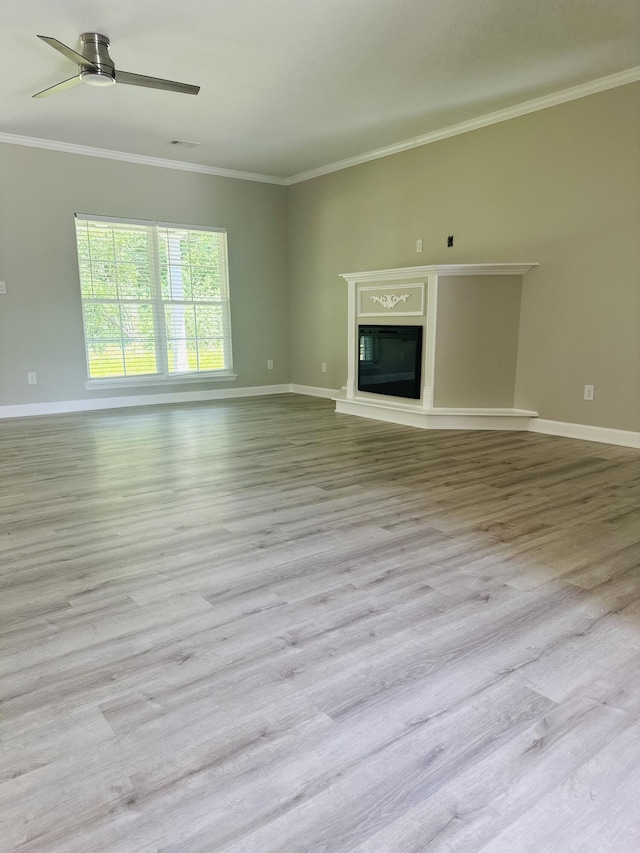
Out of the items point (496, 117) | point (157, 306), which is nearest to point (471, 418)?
point (496, 117)

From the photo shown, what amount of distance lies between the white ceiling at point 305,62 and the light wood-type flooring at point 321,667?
269 centimetres

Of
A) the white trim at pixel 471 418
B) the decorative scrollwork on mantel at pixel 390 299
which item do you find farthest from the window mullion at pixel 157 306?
the white trim at pixel 471 418

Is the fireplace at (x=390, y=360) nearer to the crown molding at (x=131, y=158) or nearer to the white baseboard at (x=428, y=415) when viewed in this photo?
the white baseboard at (x=428, y=415)

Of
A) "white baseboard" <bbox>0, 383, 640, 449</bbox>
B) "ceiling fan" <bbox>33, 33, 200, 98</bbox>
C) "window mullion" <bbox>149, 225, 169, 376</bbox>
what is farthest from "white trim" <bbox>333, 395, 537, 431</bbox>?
"ceiling fan" <bbox>33, 33, 200, 98</bbox>

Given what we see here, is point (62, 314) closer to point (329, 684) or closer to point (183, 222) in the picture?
point (183, 222)

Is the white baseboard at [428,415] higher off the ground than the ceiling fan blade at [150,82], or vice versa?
the ceiling fan blade at [150,82]

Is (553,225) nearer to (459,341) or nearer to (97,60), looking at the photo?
(459,341)

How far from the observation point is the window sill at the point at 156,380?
6039 millimetres

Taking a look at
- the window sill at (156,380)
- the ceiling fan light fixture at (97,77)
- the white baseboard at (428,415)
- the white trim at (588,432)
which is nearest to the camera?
the ceiling fan light fixture at (97,77)

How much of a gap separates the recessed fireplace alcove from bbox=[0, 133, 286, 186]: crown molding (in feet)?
8.62

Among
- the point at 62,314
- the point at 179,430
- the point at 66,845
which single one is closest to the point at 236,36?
the point at 179,430

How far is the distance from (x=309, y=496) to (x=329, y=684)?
1621mm

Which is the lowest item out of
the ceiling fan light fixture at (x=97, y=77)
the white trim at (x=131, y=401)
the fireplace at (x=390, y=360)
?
the white trim at (x=131, y=401)

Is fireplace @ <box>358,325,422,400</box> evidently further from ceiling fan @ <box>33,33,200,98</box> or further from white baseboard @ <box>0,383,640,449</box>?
ceiling fan @ <box>33,33,200,98</box>
